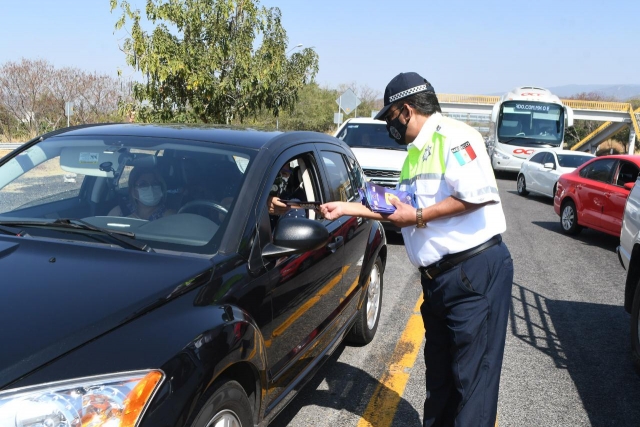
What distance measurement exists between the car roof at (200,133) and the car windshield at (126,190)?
2.8 inches

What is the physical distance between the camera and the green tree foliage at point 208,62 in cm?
1356

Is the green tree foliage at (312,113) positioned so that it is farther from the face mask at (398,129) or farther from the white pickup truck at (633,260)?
the face mask at (398,129)

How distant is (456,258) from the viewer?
2.80 m

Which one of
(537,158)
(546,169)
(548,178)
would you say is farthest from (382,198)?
(537,158)

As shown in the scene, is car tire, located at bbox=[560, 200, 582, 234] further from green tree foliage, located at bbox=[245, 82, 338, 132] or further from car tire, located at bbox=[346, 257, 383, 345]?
green tree foliage, located at bbox=[245, 82, 338, 132]

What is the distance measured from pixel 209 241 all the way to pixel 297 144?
1.16 metres

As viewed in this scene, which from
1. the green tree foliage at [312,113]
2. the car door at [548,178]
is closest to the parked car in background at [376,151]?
the car door at [548,178]

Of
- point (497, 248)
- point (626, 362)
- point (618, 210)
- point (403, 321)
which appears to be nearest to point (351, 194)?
point (403, 321)

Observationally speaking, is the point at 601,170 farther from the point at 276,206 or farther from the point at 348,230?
the point at 276,206

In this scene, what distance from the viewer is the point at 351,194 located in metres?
4.75

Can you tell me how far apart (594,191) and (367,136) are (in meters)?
4.02

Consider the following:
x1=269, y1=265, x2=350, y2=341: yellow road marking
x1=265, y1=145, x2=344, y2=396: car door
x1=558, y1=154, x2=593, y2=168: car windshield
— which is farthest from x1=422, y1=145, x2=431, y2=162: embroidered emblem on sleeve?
x1=558, y1=154, x2=593, y2=168: car windshield

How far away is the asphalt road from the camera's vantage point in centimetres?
387

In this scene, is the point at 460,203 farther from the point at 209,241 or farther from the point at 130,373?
the point at 130,373
